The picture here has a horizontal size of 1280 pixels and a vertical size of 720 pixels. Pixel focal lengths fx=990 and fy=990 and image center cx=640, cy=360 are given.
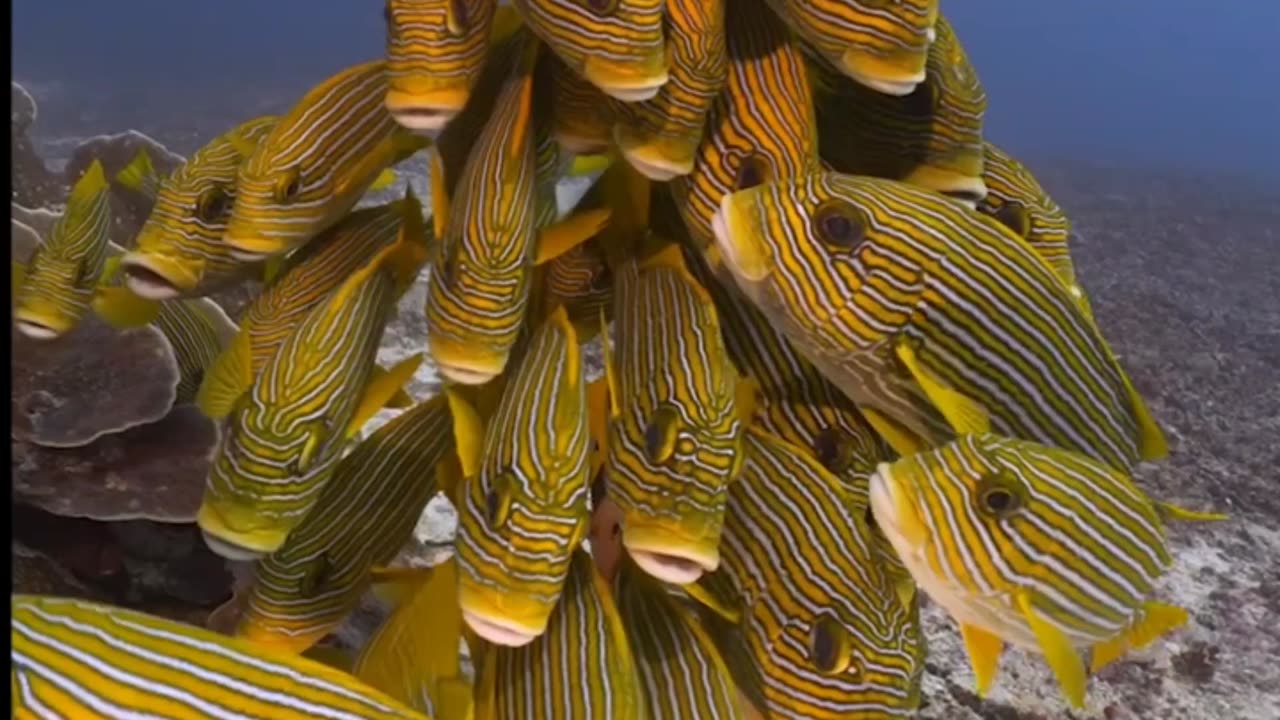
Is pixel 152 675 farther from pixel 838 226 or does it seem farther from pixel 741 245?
pixel 838 226

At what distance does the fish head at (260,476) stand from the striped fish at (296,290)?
19 centimetres

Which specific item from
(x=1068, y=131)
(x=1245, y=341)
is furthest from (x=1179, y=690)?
(x=1068, y=131)

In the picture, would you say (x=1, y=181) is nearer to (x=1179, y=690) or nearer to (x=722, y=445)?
(x=722, y=445)

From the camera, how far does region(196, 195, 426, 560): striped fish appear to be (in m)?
1.63

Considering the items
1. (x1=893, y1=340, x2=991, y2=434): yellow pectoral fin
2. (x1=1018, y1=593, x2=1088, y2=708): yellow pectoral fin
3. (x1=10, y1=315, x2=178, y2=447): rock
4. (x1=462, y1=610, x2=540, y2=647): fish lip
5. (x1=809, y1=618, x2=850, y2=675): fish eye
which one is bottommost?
(x1=10, y1=315, x2=178, y2=447): rock

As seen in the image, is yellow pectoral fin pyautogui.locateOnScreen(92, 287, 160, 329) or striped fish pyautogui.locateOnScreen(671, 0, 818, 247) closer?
striped fish pyautogui.locateOnScreen(671, 0, 818, 247)

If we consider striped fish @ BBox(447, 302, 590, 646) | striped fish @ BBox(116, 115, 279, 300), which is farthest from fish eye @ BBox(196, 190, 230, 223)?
striped fish @ BBox(447, 302, 590, 646)

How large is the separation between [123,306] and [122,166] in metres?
2.66

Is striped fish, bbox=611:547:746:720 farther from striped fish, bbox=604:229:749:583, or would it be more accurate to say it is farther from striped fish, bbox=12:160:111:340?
striped fish, bbox=12:160:111:340

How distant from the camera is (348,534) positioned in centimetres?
186

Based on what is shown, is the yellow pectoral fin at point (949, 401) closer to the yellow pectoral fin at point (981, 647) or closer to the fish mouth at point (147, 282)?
the yellow pectoral fin at point (981, 647)

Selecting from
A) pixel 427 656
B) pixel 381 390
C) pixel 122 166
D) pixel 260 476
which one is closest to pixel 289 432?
pixel 260 476

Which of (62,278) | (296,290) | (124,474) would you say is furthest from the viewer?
(124,474)

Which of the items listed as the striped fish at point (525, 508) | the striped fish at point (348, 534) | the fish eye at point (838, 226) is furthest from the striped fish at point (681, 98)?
the striped fish at point (348, 534)
